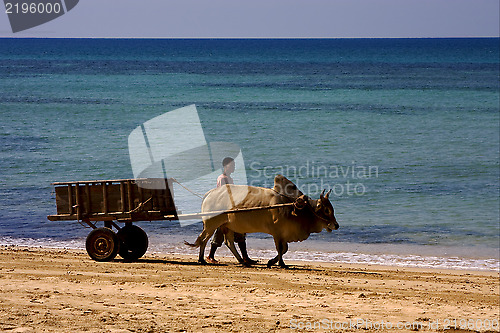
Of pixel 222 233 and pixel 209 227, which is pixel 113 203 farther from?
pixel 222 233

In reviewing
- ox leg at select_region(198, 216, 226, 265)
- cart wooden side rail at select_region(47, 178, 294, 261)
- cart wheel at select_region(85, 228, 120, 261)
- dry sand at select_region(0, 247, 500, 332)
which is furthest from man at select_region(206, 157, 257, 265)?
cart wheel at select_region(85, 228, 120, 261)

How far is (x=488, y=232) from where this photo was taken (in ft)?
59.1

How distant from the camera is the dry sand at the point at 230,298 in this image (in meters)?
9.26

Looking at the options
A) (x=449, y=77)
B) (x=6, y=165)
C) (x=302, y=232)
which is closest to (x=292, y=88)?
(x=449, y=77)

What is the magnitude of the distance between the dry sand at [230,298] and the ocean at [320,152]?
3.14 meters

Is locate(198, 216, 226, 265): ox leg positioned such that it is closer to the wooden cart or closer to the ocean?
the wooden cart

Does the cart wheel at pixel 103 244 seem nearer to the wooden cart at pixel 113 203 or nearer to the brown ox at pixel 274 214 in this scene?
the wooden cart at pixel 113 203

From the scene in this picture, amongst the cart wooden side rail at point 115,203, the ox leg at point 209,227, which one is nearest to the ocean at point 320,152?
the ox leg at point 209,227

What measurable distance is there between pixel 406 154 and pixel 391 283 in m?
20.2

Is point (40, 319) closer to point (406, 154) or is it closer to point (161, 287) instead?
point (161, 287)

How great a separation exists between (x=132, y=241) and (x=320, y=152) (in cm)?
1956

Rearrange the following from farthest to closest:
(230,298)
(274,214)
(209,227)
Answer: (209,227)
(274,214)
(230,298)

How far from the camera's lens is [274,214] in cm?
1305

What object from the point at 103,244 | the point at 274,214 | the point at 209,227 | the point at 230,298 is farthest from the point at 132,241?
the point at 230,298
